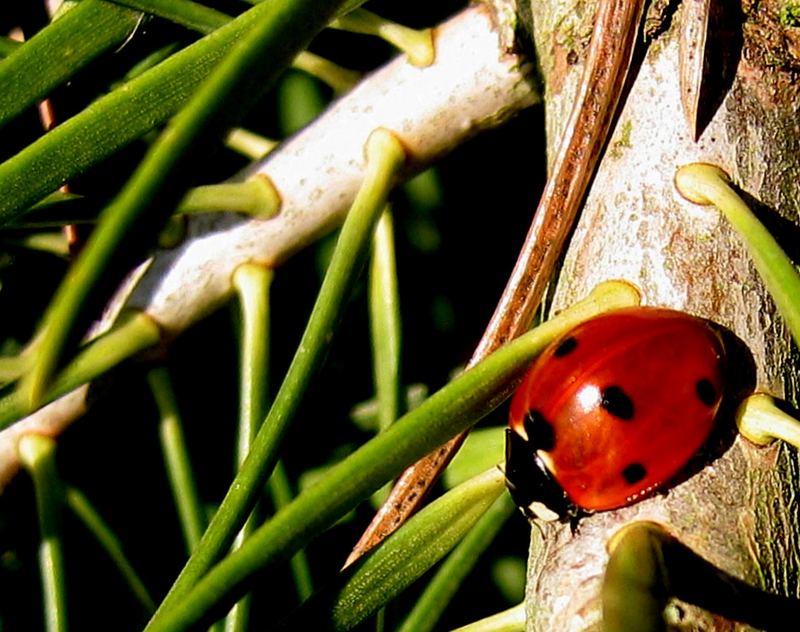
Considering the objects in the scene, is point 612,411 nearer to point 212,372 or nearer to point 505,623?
point 505,623

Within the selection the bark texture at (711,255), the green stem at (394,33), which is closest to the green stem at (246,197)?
the green stem at (394,33)

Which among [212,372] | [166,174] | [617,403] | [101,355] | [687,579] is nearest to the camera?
[166,174]

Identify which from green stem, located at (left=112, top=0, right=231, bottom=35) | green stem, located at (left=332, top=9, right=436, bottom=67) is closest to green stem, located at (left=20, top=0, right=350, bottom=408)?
green stem, located at (left=112, top=0, right=231, bottom=35)

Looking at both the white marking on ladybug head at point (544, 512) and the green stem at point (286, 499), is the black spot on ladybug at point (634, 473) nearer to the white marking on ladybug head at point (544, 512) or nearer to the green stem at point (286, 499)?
the white marking on ladybug head at point (544, 512)

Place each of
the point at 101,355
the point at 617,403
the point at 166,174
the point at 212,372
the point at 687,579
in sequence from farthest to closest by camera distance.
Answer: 1. the point at 212,372
2. the point at 101,355
3. the point at 617,403
4. the point at 687,579
5. the point at 166,174

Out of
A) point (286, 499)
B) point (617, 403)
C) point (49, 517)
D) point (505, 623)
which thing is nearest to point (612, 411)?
point (617, 403)

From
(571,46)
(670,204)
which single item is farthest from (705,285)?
(571,46)

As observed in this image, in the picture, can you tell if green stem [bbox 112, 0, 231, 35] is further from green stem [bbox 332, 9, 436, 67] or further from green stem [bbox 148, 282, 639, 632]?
green stem [bbox 148, 282, 639, 632]
